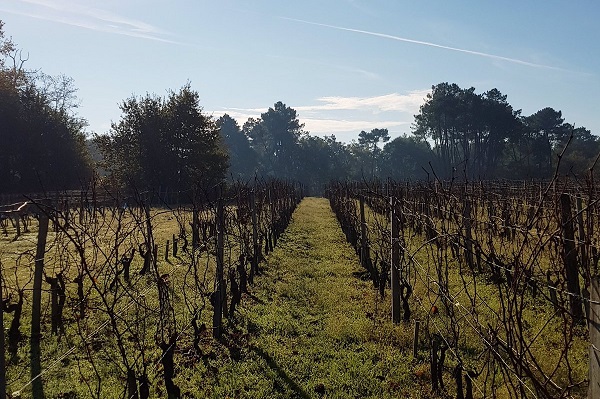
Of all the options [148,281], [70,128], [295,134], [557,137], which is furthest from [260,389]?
[295,134]

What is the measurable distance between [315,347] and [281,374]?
0.81 m

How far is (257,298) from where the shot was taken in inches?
303

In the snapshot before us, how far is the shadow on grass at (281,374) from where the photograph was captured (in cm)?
442

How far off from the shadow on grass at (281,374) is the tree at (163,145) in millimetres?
27331

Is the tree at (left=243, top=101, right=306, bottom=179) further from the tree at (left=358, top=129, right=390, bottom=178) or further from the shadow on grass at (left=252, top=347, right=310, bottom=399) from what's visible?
the shadow on grass at (left=252, top=347, right=310, bottom=399)

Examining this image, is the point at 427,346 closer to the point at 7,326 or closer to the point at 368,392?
the point at 368,392

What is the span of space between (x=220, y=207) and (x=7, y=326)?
3.26 metres

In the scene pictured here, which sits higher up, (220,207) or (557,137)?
(557,137)

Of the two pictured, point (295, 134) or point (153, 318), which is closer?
point (153, 318)

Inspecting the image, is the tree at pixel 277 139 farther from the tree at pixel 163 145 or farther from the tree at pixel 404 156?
the tree at pixel 163 145

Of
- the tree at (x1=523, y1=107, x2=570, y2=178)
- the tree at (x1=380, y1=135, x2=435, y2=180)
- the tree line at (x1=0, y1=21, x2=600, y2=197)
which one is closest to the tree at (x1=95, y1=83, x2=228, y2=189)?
the tree line at (x1=0, y1=21, x2=600, y2=197)

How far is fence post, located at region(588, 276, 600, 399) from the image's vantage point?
5.97 feet

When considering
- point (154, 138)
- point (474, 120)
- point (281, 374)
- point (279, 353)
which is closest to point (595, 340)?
point (281, 374)

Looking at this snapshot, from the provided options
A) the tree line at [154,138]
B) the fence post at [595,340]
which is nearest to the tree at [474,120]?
the tree line at [154,138]
